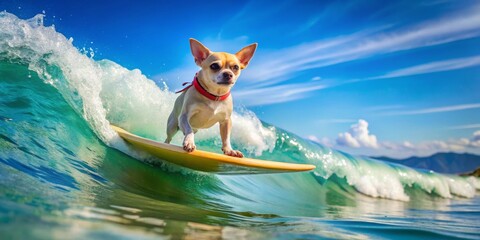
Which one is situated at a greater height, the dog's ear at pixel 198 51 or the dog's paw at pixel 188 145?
the dog's ear at pixel 198 51

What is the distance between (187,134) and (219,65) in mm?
732

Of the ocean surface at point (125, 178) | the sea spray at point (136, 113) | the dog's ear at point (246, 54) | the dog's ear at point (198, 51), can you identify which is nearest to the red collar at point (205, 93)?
the dog's ear at point (198, 51)

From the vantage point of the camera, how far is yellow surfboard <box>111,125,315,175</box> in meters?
3.67

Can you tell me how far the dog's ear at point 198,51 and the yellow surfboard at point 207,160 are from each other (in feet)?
3.03

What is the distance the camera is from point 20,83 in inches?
206

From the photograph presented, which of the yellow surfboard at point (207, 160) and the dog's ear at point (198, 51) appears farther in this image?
the dog's ear at point (198, 51)

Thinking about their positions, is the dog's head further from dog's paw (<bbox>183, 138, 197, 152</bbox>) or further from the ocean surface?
the ocean surface

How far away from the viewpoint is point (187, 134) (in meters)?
3.66

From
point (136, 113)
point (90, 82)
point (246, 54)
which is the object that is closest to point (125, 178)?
point (246, 54)

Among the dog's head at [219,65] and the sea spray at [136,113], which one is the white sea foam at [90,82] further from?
the dog's head at [219,65]

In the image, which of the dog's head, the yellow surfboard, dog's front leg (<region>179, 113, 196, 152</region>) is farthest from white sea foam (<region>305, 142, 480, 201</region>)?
dog's front leg (<region>179, 113, 196, 152</region>)

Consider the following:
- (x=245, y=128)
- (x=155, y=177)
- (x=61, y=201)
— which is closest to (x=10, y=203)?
(x=61, y=201)

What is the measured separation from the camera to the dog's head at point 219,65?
372 cm

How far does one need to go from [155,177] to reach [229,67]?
5.04 feet
